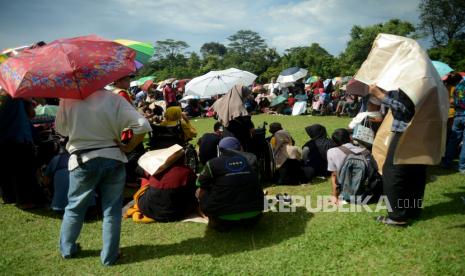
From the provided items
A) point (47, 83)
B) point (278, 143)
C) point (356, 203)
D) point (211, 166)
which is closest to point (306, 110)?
point (278, 143)

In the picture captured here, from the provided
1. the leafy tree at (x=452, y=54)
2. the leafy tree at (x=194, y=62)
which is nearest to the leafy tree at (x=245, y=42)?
the leafy tree at (x=194, y=62)

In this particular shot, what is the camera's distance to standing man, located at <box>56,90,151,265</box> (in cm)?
314

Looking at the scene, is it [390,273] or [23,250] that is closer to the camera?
[390,273]

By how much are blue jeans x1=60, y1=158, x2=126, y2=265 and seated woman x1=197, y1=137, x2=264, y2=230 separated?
3.22 feet

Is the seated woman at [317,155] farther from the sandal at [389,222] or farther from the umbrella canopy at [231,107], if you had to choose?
the sandal at [389,222]

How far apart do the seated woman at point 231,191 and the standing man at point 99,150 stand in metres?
0.97

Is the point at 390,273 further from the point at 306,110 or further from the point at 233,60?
the point at 233,60

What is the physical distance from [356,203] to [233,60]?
2166 inches

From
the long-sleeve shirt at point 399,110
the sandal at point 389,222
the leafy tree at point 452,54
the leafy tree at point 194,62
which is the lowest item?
the sandal at point 389,222

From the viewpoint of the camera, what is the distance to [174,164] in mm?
4500

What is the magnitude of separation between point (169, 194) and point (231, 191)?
0.94 metres

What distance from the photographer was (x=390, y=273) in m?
3.07

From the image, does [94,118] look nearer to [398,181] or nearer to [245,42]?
[398,181]

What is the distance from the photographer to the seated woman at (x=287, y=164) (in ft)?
19.1
